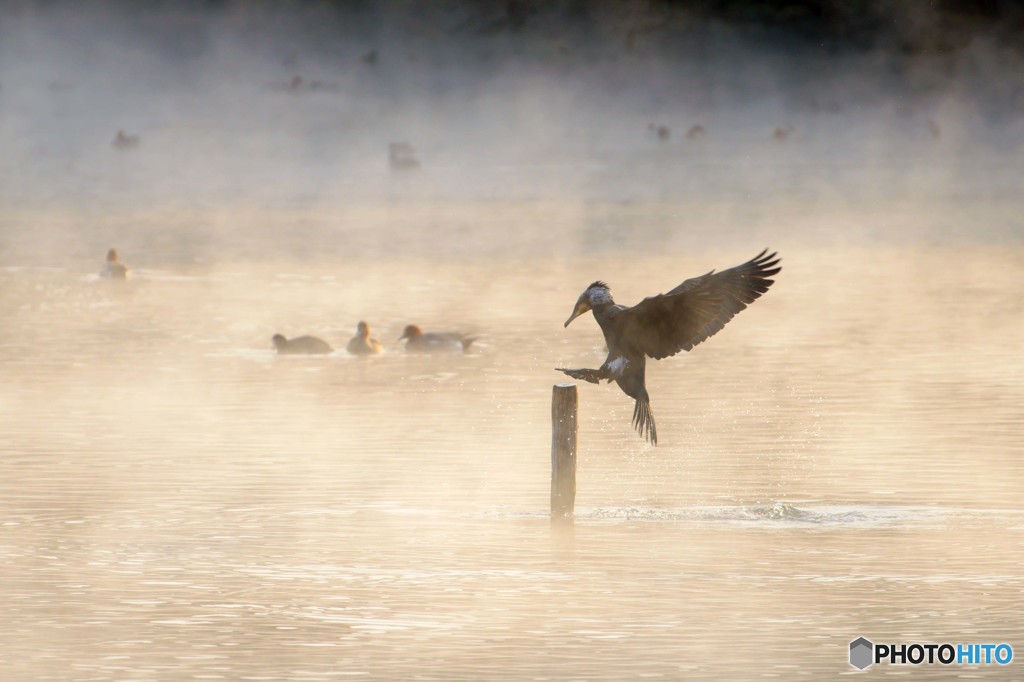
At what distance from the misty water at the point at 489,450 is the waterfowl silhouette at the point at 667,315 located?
4.11 ft

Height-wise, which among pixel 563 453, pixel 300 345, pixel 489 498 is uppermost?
pixel 300 345

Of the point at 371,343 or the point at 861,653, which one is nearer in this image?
the point at 861,653

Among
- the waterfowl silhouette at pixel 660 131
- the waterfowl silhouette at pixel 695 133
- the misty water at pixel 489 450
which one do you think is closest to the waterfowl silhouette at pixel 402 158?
the waterfowl silhouette at pixel 660 131

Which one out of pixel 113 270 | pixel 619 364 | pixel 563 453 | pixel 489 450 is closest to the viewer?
pixel 619 364

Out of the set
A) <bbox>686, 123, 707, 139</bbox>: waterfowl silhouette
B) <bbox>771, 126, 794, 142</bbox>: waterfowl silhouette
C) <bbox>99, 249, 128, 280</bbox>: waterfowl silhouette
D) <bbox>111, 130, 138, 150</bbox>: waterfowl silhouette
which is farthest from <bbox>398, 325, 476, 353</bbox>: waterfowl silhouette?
<bbox>771, 126, 794, 142</bbox>: waterfowl silhouette

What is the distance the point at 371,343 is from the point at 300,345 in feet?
2.65

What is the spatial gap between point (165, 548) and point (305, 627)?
2.59 meters

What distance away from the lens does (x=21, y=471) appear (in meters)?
19.6

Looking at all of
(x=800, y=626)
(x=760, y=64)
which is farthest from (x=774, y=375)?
(x=760, y=64)

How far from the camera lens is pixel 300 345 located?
27609 mm

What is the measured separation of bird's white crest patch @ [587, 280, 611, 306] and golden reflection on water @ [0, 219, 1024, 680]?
1676 mm

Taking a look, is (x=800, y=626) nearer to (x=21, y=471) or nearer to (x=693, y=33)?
(x=21, y=471)

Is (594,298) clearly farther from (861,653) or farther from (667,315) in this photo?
(861,653)

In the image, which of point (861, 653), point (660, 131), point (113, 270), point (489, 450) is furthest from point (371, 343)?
point (660, 131)
